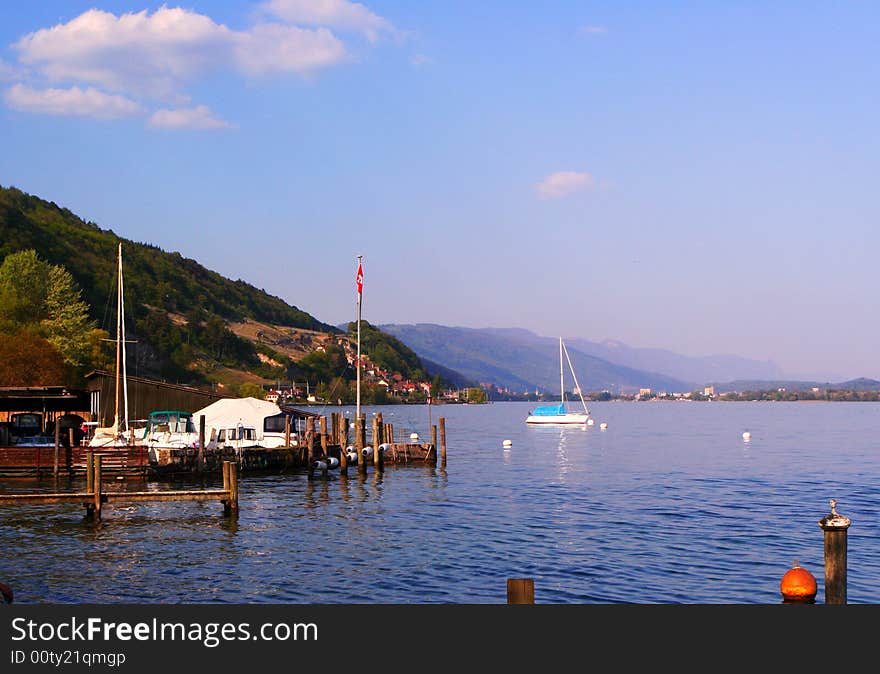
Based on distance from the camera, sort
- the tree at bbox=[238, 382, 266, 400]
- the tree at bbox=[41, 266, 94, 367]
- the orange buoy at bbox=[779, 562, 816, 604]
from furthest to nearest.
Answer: the tree at bbox=[238, 382, 266, 400] < the tree at bbox=[41, 266, 94, 367] < the orange buoy at bbox=[779, 562, 816, 604]

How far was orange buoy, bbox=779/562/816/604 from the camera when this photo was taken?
18.8 metres

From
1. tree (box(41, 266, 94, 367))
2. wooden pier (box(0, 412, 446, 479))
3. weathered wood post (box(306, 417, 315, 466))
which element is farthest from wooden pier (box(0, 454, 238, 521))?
tree (box(41, 266, 94, 367))

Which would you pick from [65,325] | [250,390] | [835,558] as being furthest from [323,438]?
[250,390]

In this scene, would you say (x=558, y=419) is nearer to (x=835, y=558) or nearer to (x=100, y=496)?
(x=100, y=496)

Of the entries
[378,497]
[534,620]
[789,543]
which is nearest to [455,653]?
[534,620]

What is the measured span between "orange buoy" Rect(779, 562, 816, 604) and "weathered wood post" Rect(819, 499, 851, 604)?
4.31 ft

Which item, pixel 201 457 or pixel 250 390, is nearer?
pixel 201 457

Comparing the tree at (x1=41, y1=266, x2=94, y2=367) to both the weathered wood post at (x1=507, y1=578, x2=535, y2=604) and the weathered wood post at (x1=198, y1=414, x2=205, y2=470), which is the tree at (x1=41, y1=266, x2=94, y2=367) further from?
the weathered wood post at (x1=507, y1=578, x2=535, y2=604)

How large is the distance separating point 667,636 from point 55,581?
69.6 ft

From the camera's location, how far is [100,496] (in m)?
37.2

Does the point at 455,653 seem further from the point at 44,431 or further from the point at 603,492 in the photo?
the point at 44,431

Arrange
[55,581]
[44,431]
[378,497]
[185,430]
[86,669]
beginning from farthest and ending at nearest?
[44,431], [185,430], [378,497], [55,581], [86,669]

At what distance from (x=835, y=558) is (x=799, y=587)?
1647 millimetres

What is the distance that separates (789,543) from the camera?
3556 centimetres
